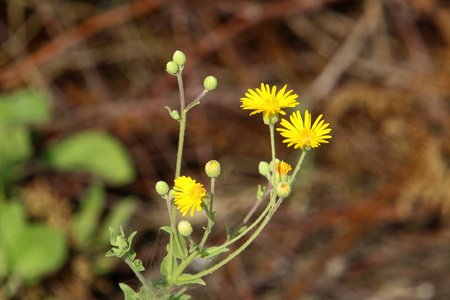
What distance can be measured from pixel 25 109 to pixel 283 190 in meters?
2.55

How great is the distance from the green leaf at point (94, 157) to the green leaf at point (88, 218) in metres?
0.14

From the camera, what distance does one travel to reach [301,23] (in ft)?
15.1

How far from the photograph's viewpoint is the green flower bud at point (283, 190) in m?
1.52

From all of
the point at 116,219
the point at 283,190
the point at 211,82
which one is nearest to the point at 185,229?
the point at 283,190

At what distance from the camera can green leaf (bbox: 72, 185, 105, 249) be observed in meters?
3.37

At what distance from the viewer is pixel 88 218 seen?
3432 mm

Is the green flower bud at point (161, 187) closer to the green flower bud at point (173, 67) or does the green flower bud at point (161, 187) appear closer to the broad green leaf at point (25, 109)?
the green flower bud at point (173, 67)

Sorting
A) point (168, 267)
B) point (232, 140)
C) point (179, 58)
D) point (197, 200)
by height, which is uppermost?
point (232, 140)

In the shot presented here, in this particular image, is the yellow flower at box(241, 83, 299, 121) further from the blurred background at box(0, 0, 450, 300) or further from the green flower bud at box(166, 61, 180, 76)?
the blurred background at box(0, 0, 450, 300)

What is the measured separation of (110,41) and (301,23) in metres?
1.52

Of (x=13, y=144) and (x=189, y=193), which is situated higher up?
(x=13, y=144)

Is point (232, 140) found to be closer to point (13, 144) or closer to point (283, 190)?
point (13, 144)

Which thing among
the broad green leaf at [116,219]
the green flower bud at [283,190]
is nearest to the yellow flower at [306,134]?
the green flower bud at [283,190]

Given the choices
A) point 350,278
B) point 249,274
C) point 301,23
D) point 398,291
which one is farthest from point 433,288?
point 301,23
